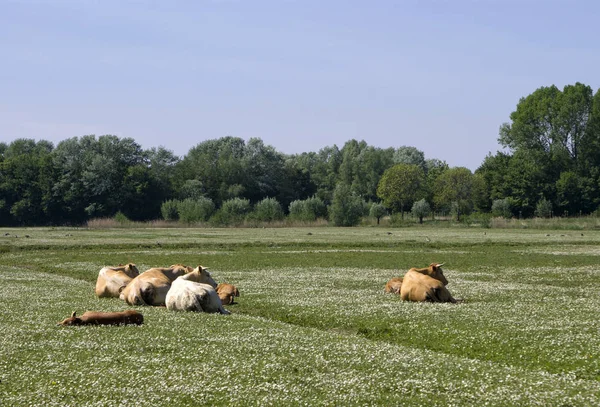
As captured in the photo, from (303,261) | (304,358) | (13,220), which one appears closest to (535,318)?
(304,358)

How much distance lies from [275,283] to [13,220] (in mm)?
122548

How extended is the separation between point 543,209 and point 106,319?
120 meters

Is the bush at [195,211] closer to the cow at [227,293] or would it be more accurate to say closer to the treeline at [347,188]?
the treeline at [347,188]

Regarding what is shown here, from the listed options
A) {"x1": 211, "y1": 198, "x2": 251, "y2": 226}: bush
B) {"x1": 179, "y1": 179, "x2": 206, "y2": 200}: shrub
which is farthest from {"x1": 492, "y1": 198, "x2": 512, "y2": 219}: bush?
{"x1": 179, "y1": 179, "x2": 206, "y2": 200}: shrub

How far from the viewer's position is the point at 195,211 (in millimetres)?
121812

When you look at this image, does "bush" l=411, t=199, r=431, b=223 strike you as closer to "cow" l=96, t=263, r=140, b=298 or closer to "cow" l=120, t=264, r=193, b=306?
"cow" l=96, t=263, r=140, b=298

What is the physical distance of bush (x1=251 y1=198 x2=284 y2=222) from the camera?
120375 mm

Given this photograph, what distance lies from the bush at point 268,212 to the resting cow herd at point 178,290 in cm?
9244

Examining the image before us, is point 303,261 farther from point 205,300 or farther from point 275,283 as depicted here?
point 205,300

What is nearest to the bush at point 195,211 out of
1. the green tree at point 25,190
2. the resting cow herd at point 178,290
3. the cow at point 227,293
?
the green tree at point 25,190

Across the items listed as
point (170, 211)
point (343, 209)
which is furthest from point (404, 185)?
point (170, 211)

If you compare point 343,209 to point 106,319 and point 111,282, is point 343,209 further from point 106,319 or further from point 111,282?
point 106,319

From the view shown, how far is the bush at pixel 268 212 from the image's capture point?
120 metres

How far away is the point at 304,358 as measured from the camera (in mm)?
14211
